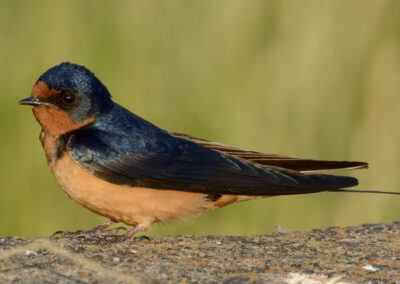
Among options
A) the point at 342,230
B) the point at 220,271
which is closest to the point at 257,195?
the point at 342,230

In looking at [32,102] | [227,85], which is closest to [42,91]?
[32,102]

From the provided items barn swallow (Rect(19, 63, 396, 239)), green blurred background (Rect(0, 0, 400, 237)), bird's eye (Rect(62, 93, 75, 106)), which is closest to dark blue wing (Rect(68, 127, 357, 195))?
barn swallow (Rect(19, 63, 396, 239))

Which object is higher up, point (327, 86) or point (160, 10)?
point (160, 10)

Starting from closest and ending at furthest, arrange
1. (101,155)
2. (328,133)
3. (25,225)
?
(101,155), (25,225), (328,133)

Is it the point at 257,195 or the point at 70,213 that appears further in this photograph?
the point at 70,213

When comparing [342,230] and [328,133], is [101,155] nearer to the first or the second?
[342,230]

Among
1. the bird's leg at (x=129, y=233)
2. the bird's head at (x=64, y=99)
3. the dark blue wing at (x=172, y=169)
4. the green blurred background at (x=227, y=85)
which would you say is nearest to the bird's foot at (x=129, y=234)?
the bird's leg at (x=129, y=233)

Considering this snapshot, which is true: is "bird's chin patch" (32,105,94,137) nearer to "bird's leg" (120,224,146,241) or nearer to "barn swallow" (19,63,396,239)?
"barn swallow" (19,63,396,239)
